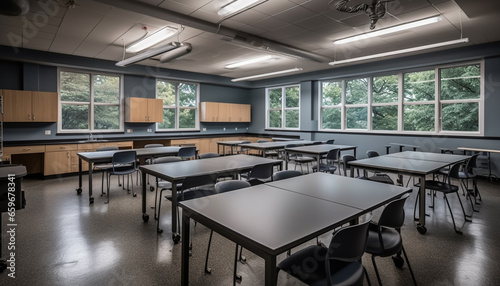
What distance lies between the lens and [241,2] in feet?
12.3

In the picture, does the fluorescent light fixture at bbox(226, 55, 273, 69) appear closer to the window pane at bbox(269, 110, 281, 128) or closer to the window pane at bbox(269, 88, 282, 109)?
the window pane at bbox(269, 88, 282, 109)

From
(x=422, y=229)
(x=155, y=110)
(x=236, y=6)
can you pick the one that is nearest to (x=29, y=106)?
(x=155, y=110)

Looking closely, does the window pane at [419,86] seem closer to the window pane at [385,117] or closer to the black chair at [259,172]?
the window pane at [385,117]

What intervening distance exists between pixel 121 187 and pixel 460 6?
21.7 ft

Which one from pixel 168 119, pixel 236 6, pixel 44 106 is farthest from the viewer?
pixel 168 119

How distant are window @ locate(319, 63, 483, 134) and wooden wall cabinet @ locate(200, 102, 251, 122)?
3.27 m

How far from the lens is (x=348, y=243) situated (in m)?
1.60

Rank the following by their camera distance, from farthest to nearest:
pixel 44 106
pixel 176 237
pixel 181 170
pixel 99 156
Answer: pixel 44 106, pixel 99 156, pixel 181 170, pixel 176 237

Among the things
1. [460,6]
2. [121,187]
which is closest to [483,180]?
[460,6]

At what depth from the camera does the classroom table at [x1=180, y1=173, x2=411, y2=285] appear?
4.80 ft

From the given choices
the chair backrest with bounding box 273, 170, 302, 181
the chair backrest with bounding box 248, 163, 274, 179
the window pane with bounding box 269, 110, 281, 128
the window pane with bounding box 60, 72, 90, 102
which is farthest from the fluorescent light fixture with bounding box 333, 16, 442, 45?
the window pane with bounding box 60, 72, 90, 102

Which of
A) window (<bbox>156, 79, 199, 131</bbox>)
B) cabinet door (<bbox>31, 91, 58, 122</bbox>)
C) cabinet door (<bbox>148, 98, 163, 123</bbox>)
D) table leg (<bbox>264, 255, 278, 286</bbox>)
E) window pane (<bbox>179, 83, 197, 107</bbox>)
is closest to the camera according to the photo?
table leg (<bbox>264, 255, 278, 286</bbox>)

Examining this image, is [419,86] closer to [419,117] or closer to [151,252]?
[419,117]

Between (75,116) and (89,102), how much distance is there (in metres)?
0.53
